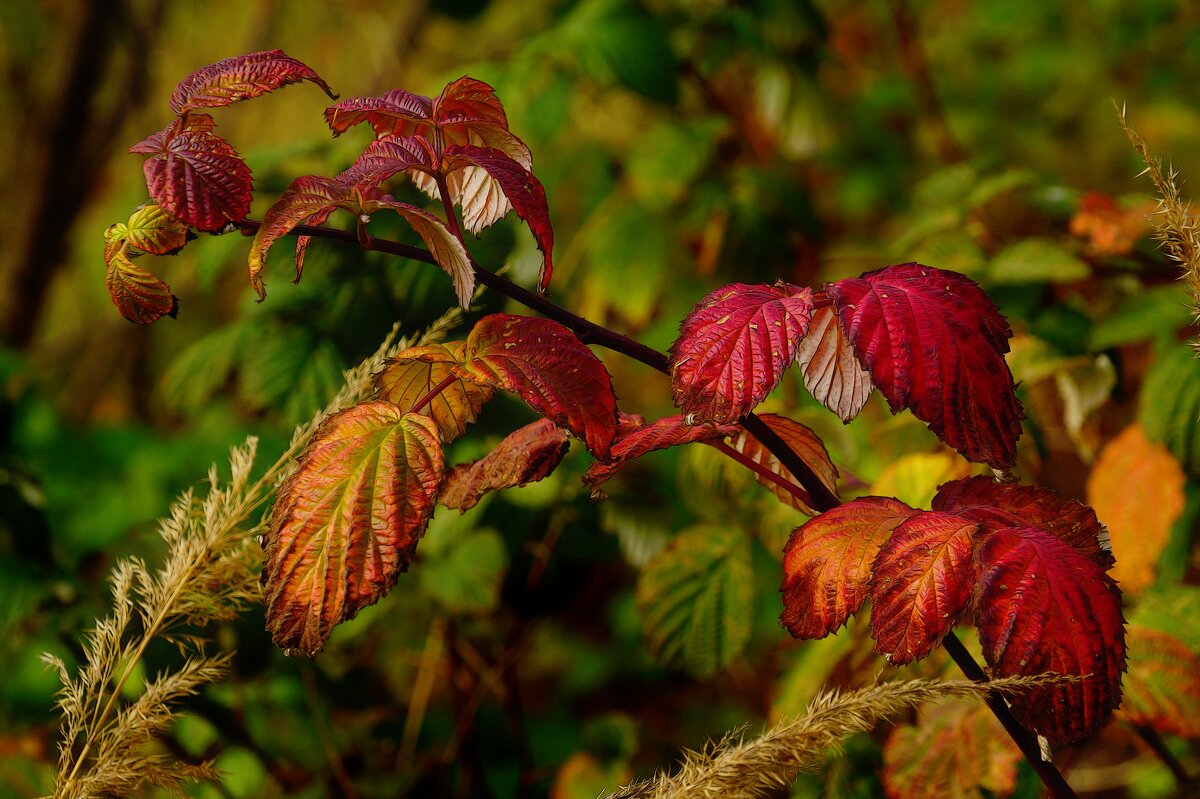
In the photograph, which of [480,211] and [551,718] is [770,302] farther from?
[551,718]

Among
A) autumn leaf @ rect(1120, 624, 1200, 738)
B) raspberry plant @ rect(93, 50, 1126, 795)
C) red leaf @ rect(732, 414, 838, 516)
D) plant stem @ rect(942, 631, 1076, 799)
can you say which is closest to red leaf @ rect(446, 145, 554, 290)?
raspberry plant @ rect(93, 50, 1126, 795)

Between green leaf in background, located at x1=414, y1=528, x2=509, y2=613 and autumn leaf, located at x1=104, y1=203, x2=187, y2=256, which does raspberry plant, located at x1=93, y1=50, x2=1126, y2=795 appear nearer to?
autumn leaf, located at x1=104, y1=203, x2=187, y2=256

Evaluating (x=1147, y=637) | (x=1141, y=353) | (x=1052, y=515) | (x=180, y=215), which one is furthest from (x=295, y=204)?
(x=1141, y=353)

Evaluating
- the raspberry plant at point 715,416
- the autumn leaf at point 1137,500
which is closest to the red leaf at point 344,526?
the raspberry plant at point 715,416

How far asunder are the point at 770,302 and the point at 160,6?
2.36m

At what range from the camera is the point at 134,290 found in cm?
54

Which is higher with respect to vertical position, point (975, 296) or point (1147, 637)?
point (975, 296)

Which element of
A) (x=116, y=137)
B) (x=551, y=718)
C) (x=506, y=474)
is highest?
(x=116, y=137)

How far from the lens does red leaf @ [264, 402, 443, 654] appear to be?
521 millimetres

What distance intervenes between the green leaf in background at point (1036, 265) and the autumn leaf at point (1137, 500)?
0.63 ft

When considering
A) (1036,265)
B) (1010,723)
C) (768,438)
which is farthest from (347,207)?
(1036,265)

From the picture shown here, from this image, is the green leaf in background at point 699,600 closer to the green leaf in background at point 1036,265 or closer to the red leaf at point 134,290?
the green leaf in background at point 1036,265

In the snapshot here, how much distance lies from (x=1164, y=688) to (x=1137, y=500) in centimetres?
26

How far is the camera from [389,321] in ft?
3.75
